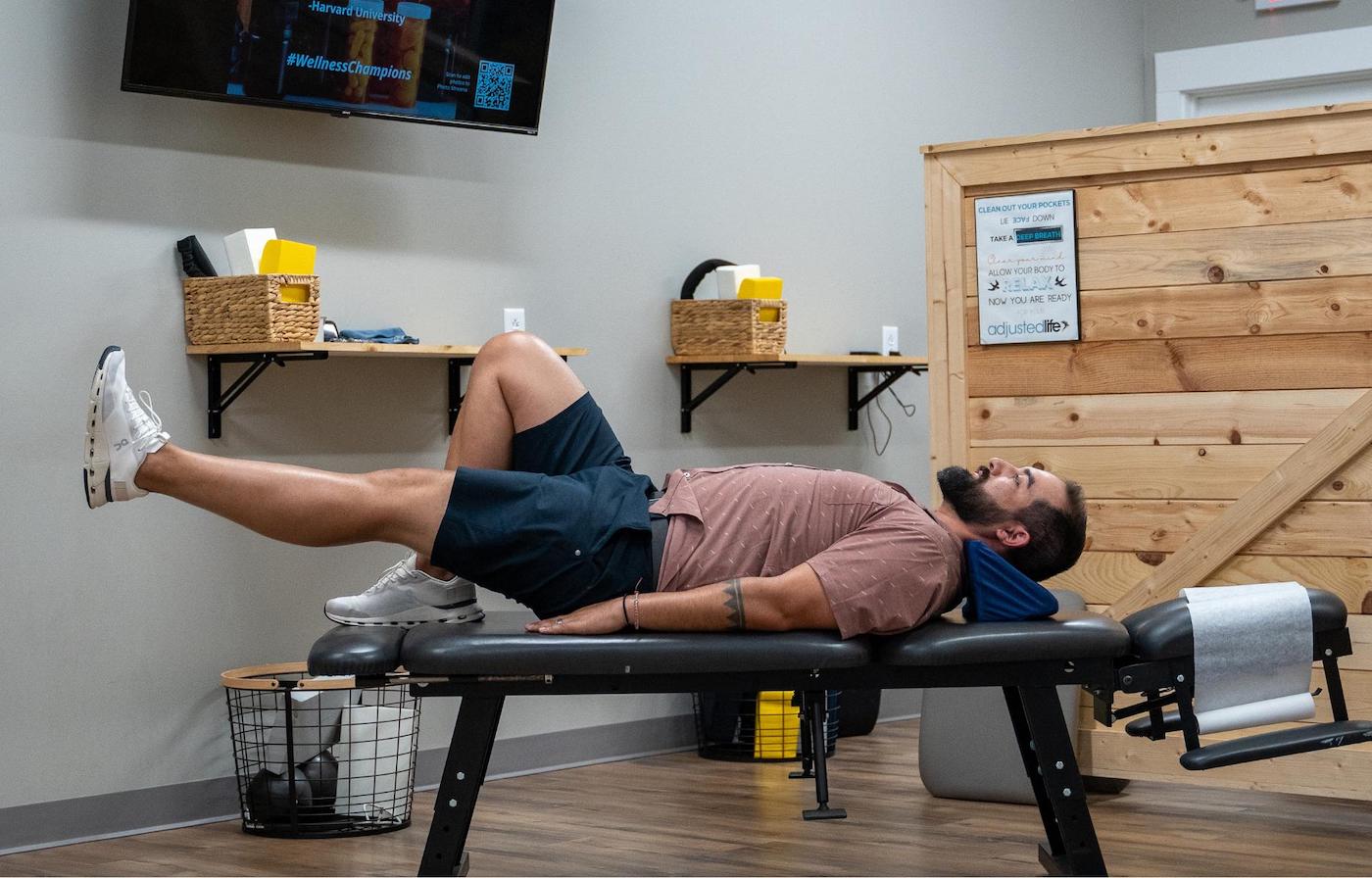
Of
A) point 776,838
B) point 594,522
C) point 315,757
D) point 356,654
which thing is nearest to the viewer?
point 356,654

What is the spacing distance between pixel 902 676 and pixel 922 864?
23.9 inches

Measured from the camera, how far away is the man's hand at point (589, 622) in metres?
2.26

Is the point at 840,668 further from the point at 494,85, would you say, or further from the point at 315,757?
the point at 494,85

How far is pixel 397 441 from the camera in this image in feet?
11.6

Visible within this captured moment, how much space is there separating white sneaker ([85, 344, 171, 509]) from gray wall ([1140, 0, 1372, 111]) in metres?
4.13

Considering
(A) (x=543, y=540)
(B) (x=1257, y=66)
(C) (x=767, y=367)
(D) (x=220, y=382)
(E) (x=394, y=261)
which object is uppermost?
(B) (x=1257, y=66)

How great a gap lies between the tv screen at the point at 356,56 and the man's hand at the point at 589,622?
1427mm

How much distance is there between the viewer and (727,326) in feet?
12.8

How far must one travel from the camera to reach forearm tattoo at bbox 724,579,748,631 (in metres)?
2.26

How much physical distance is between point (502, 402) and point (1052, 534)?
933 millimetres

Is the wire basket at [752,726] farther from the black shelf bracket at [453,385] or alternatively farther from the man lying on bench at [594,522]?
the man lying on bench at [594,522]

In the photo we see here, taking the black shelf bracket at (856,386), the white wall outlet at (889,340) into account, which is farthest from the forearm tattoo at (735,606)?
the white wall outlet at (889,340)

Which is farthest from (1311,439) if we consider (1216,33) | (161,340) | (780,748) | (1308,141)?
(1216,33)

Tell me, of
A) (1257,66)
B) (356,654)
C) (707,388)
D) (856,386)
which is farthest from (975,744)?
(1257,66)
